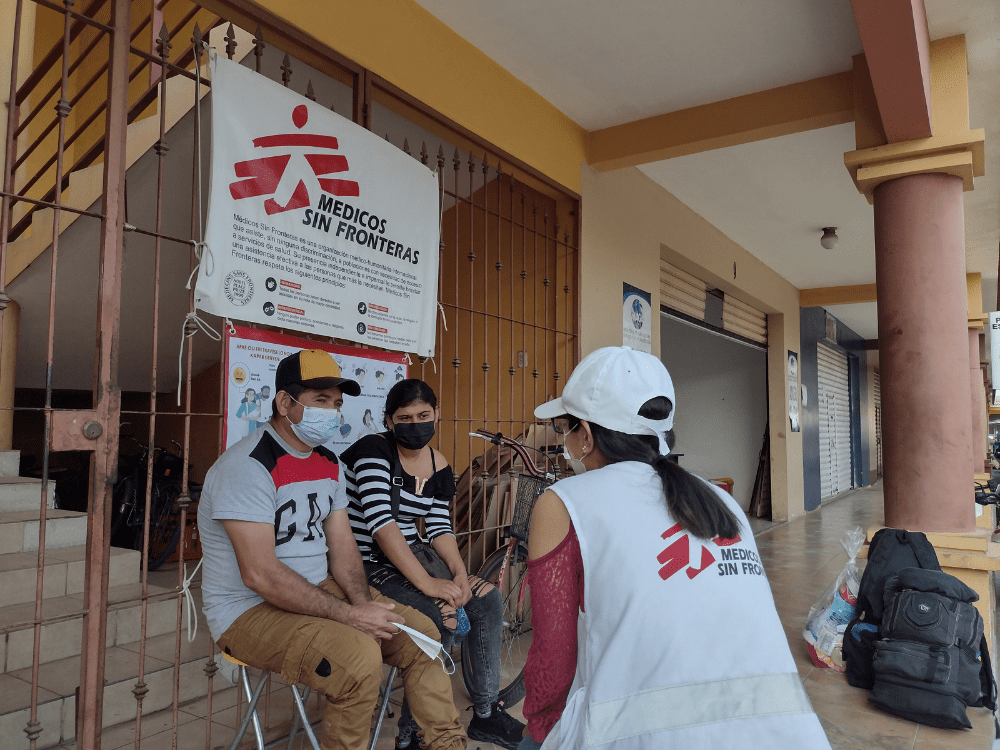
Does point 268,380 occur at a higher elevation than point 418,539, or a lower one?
higher

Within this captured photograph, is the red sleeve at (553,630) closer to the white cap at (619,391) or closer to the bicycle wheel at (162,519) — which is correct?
the white cap at (619,391)

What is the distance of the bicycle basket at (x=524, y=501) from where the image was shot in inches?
123

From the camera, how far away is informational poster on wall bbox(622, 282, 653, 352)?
5.25 m

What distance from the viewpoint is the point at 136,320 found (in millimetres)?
4543

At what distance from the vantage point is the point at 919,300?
3650 millimetres

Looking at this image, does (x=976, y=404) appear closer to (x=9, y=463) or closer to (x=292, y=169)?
(x=292, y=169)

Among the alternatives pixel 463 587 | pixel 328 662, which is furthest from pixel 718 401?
pixel 328 662

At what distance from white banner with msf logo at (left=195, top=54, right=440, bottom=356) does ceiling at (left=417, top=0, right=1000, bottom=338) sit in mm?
1018

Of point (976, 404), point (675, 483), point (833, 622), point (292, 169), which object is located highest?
point (292, 169)

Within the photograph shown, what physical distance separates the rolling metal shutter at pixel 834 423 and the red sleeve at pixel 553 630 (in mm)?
11205

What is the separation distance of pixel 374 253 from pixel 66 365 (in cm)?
288

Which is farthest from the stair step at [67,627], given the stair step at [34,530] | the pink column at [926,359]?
the pink column at [926,359]

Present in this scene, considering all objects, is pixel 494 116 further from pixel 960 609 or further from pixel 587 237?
pixel 960 609

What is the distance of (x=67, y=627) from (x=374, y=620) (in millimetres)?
1659
